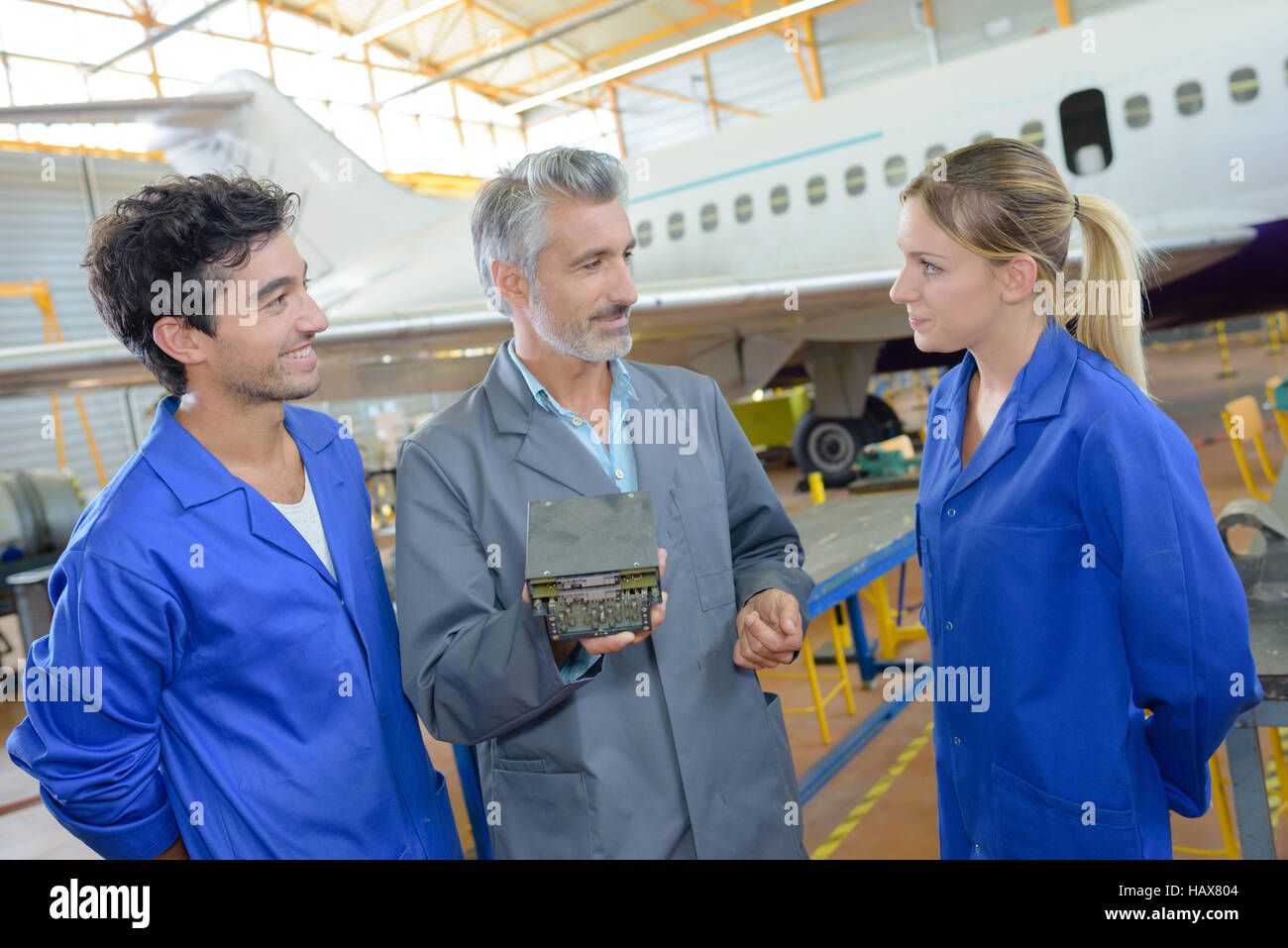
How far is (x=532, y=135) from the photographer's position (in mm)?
28406

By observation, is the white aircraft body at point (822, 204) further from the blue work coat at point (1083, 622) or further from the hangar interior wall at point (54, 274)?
the hangar interior wall at point (54, 274)

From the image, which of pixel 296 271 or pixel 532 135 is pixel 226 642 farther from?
pixel 532 135

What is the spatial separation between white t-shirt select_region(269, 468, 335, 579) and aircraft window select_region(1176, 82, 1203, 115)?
7.72 metres

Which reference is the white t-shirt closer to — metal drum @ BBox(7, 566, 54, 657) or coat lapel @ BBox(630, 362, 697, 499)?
coat lapel @ BBox(630, 362, 697, 499)

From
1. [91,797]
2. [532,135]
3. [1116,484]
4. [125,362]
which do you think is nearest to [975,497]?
[1116,484]

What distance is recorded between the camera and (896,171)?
27.0 feet

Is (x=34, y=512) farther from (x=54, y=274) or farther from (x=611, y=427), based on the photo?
(x=54, y=274)

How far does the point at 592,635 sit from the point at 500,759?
1.38 ft

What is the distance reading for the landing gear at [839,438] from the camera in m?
10.4

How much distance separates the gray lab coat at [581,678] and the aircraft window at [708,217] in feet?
27.1

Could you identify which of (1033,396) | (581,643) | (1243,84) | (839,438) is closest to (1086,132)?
(1243,84)

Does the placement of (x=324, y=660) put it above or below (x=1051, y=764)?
above

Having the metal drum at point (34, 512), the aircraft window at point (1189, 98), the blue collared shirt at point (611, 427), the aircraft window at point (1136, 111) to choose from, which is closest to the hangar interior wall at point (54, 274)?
the metal drum at point (34, 512)

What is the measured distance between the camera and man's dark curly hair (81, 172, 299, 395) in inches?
59.1
